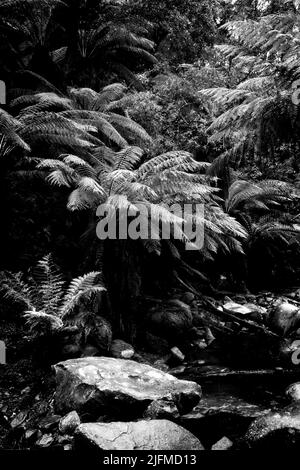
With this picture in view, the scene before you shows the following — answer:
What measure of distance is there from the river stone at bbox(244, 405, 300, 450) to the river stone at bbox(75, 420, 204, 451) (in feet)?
1.09

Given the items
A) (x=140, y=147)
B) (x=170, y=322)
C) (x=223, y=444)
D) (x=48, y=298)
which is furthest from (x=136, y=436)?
(x=140, y=147)

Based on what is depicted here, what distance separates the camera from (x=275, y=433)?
2.20 meters

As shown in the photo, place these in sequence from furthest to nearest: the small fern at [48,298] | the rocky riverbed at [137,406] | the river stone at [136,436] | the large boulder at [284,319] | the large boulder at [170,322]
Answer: the large boulder at [284,319]
the large boulder at [170,322]
the small fern at [48,298]
the rocky riverbed at [137,406]
the river stone at [136,436]

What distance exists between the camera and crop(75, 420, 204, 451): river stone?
2.09 m

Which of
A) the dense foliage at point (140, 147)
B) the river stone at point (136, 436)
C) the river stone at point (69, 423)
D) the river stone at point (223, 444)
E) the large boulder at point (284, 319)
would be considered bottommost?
the river stone at point (223, 444)

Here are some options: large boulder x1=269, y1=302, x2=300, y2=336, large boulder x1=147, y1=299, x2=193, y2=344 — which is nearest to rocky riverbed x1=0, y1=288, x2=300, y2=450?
large boulder x1=147, y1=299, x2=193, y2=344

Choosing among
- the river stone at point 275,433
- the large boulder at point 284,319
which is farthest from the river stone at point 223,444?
the large boulder at point 284,319

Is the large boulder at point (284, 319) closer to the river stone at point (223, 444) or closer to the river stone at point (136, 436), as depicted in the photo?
the river stone at point (223, 444)

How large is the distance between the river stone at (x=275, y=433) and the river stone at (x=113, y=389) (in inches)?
22.4

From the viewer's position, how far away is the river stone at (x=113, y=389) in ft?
8.34

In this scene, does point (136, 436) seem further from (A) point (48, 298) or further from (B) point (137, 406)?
(A) point (48, 298)

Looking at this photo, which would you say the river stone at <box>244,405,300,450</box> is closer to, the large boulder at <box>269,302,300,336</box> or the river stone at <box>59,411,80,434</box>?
the river stone at <box>59,411,80,434</box>

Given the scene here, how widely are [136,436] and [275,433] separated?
2.68ft
